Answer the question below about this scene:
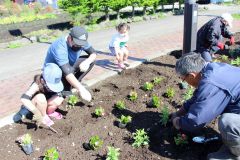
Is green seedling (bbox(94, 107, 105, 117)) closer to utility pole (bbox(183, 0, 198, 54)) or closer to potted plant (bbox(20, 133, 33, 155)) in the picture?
potted plant (bbox(20, 133, 33, 155))

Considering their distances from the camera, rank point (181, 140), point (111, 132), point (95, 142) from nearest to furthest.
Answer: point (181, 140) < point (95, 142) < point (111, 132)

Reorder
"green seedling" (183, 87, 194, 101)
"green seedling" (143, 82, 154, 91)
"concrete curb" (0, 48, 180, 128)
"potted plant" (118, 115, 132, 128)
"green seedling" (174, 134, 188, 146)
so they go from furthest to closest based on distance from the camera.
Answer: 1. "green seedling" (143, 82, 154, 91)
2. "green seedling" (183, 87, 194, 101)
3. "concrete curb" (0, 48, 180, 128)
4. "potted plant" (118, 115, 132, 128)
5. "green seedling" (174, 134, 188, 146)

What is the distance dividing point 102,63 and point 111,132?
373 cm

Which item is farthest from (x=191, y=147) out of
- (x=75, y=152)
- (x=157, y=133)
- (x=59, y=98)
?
(x=59, y=98)

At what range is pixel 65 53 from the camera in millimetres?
4898

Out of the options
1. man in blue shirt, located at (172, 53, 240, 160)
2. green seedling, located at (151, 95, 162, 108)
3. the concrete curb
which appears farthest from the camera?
green seedling, located at (151, 95, 162, 108)

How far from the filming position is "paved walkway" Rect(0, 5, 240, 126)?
6582 mm

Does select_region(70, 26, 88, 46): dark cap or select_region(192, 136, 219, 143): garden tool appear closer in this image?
select_region(192, 136, 219, 143): garden tool

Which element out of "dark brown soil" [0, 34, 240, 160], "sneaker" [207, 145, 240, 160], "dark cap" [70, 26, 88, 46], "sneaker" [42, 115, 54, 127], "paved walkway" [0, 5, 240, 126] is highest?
"dark cap" [70, 26, 88, 46]

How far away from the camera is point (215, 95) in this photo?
3.38 meters

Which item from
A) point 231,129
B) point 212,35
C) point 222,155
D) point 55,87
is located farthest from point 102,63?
point 231,129

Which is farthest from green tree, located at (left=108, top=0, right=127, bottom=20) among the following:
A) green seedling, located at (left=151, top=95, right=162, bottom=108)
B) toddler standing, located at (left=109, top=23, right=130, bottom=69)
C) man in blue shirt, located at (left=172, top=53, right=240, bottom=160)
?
man in blue shirt, located at (left=172, top=53, right=240, bottom=160)

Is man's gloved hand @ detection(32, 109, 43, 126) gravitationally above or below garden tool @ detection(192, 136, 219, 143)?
above

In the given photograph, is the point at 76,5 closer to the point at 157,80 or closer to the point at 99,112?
the point at 157,80
